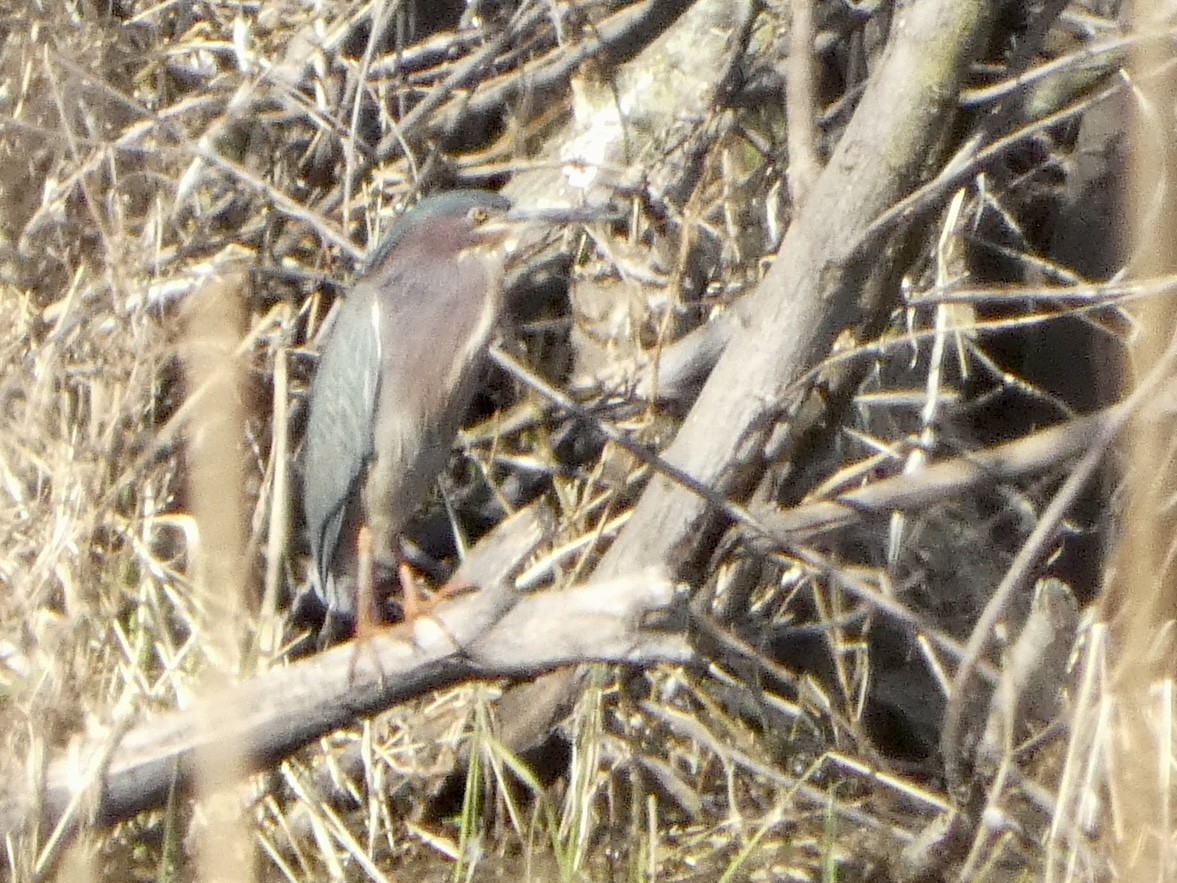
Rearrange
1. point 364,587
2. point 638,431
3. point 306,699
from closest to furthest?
point 306,699 < point 364,587 < point 638,431

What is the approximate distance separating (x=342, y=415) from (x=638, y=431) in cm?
61

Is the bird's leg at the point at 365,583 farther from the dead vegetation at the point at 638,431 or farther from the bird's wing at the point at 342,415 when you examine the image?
the dead vegetation at the point at 638,431

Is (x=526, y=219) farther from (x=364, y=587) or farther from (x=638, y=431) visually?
(x=364, y=587)

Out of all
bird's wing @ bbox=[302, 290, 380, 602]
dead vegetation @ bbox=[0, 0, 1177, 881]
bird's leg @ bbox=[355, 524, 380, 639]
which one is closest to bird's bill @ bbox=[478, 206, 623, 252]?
dead vegetation @ bbox=[0, 0, 1177, 881]

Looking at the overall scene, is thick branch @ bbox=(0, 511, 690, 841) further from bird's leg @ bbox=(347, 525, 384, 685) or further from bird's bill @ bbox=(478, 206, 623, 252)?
bird's bill @ bbox=(478, 206, 623, 252)

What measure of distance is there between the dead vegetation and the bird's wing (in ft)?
0.47

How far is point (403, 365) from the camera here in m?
3.39

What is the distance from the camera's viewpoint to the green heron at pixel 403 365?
338 cm

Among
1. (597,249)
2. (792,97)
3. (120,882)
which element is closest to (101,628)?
(120,882)

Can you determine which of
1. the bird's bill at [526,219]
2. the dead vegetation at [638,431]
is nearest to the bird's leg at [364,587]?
the dead vegetation at [638,431]

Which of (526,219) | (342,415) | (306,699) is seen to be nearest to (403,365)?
(342,415)

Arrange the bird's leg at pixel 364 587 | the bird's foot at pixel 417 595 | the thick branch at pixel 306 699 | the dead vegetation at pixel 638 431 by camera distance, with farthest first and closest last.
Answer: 1. the bird's foot at pixel 417 595
2. the bird's leg at pixel 364 587
3. the dead vegetation at pixel 638 431
4. the thick branch at pixel 306 699

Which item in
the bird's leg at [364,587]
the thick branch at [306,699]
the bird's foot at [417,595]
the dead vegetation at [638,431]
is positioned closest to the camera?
the thick branch at [306,699]

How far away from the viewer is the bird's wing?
3385mm
